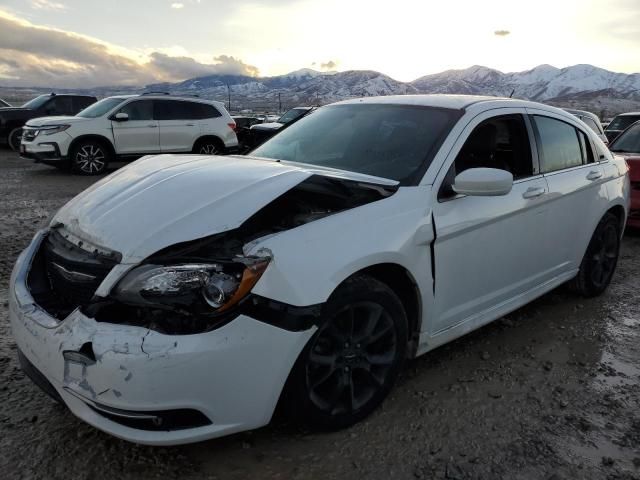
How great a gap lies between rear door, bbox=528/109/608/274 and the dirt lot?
0.67m

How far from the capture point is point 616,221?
471 centimetres

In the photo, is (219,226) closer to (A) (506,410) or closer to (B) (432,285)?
(B) (432,285)

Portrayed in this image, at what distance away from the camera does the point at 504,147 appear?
368 centimetres

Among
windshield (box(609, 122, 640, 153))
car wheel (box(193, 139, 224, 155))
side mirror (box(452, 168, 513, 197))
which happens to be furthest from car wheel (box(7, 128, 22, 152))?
side mirror (box(452, 168, 513, 197))

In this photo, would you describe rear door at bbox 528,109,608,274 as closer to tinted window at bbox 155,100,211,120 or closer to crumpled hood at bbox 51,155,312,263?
crumpled hood at bbox 51,155,312,263

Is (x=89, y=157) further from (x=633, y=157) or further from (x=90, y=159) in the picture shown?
(x=633, y=157)

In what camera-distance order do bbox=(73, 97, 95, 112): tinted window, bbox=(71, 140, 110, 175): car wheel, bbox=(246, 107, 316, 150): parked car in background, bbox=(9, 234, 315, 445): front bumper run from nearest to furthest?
bbox=(9, 234, 315, 445): front bumper → bbox=(246, 107, 316, 150): parked car in background → bbox=(71, 140, 110, 175): car wheel → bbox=(73, 97, 95, 112): tinted window

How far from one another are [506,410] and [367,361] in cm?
86

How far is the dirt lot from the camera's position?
2.35 meters

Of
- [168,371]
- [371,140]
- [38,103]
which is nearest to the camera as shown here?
[168,371]

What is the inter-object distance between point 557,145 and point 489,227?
1309 millimetres

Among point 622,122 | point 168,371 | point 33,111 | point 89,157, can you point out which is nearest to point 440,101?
point 168,371

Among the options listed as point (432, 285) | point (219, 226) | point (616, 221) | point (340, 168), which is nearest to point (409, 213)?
point (432, 285)

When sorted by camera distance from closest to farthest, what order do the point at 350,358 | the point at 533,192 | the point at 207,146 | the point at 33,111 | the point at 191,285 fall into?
the point at 191,285 < the point at 350,358 < the point at 533,192 < the point at 207,146 < the point at 33,111
